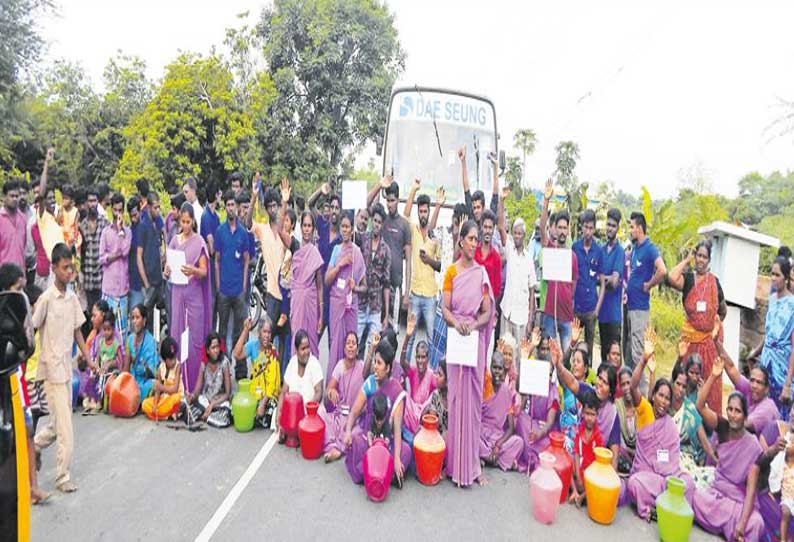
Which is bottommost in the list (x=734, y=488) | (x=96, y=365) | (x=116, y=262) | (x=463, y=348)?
(x=734, y=488)

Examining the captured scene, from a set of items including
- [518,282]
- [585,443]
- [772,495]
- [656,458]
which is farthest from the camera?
[518,282]

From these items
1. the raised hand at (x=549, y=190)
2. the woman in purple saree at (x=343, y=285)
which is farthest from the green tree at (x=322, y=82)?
the raised hand at (x=549, y=190)

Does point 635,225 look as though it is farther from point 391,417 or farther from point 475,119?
point 475,119

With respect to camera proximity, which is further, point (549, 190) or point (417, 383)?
point (549, 190)

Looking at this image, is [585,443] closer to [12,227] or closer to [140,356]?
[140,356]

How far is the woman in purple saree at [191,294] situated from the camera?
5359mm

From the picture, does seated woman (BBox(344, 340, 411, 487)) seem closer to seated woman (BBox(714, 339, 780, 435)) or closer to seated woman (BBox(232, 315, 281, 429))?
seated woman (BBox(232, 315, 281, 429))

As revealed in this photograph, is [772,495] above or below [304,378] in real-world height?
below

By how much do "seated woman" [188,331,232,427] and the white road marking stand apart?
0.58 meters

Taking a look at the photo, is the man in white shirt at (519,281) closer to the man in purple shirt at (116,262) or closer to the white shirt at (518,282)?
the white shirt at (518,282)

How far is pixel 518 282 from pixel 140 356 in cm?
368

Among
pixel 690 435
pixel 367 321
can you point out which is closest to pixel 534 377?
pixel 690 435

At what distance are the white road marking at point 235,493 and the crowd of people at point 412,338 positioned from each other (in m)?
0.36

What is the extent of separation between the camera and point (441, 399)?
183 inches
